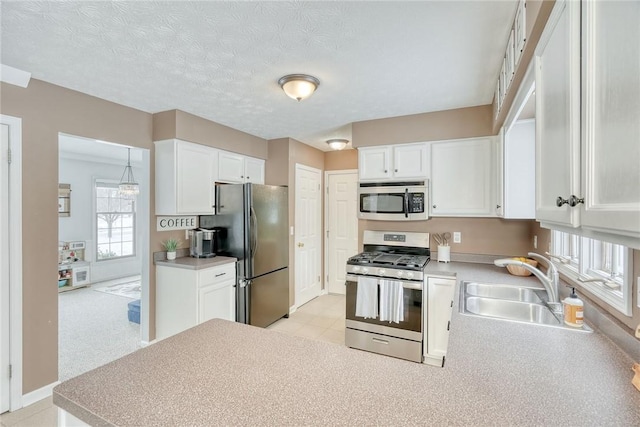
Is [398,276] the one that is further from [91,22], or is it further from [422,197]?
[91,22]

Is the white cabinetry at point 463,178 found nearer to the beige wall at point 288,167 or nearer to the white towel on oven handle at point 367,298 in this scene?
the white towel on oven handle at point 367,298

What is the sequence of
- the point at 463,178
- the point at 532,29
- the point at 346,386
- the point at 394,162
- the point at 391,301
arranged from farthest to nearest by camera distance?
the point at 394,162
the point at 463,178
the point at 391,301
the point at 532,29
the point at 346,386

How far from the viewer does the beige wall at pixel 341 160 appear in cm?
477

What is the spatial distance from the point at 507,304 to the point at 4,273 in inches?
135

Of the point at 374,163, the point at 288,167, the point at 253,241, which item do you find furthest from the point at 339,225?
the point at 253,241

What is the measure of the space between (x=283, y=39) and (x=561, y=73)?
4.57ft

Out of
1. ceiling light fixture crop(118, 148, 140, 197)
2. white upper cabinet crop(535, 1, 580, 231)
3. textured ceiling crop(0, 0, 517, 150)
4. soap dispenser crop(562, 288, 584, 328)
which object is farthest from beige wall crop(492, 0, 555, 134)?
ceiling light fixture crop(118, 148, 140, 197)

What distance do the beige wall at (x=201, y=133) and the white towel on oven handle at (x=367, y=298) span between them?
2.17 meters

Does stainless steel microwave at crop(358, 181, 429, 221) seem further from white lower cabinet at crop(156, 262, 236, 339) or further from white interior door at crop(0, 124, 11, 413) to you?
white interior door at crop(0, 124, 11, 413)

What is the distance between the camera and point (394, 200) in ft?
10.2

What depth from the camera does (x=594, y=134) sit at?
0.72m

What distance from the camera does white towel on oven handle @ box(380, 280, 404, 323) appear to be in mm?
2691

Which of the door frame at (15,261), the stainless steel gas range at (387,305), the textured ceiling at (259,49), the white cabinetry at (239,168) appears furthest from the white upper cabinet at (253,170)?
the door frame at (15,261)

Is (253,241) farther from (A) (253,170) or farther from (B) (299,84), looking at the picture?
(B) (299,84)
